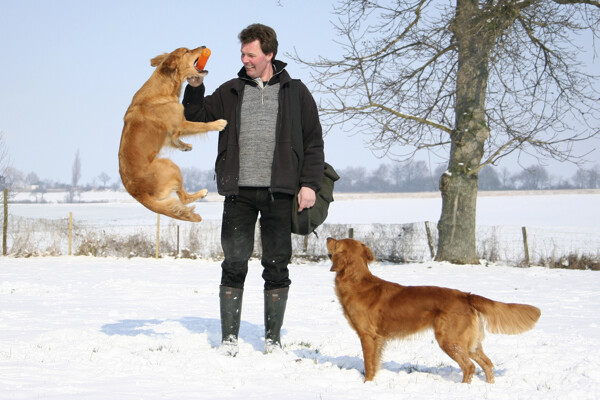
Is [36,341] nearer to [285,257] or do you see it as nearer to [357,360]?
[285,257]

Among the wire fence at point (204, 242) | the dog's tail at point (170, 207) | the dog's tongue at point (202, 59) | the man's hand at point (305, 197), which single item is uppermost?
the dog's tongue at point (202, 59)

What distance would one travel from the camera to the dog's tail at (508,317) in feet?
11.9

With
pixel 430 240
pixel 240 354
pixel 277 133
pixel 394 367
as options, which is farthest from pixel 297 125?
pixel 430 240

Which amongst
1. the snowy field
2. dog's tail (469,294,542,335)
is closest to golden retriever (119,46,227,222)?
the snowy field

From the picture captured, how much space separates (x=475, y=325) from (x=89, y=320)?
170 inches

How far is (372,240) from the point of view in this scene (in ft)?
51.5

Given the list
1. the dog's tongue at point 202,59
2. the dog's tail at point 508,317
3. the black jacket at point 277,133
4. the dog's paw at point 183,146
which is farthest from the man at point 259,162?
the dog's tail at point 508,317

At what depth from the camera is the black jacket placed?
13.1ft

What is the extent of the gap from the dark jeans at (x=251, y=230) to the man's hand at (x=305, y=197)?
105 millimetres

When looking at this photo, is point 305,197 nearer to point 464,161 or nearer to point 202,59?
point 202,59

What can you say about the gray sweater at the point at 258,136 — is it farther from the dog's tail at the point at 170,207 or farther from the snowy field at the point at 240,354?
the snowy field at the point at 240,354

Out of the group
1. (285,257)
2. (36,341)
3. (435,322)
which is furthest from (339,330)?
(36,341)

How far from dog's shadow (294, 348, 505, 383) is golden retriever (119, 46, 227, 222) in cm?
150

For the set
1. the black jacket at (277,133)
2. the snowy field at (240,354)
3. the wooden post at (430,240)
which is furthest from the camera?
the wooden post at (430,240)
